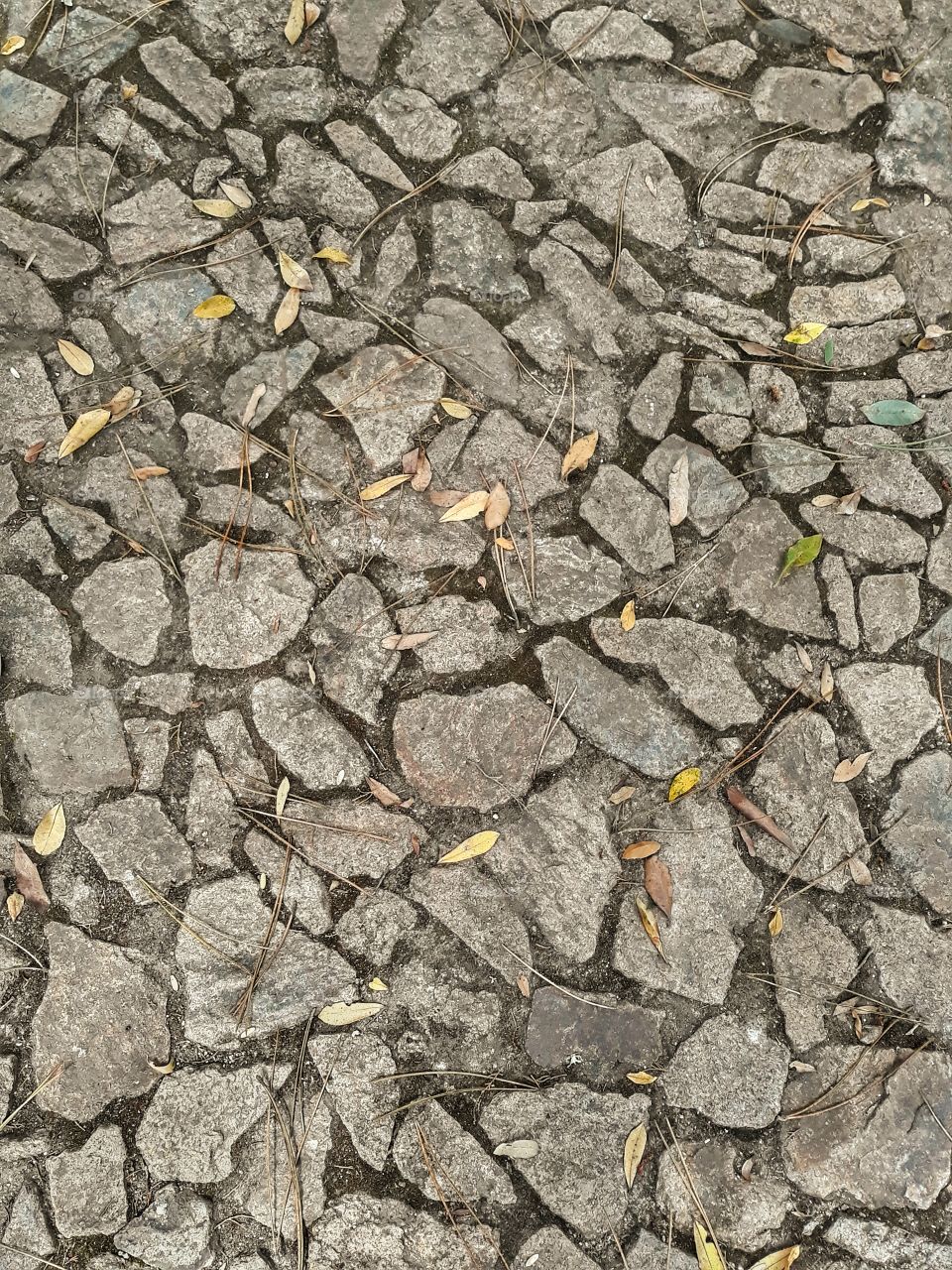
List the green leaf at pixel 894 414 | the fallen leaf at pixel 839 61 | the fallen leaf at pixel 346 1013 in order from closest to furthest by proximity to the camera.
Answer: the fallen leaf at pixel 346 1013, the green leaf at pixel 894 414, the fallen leaf at pixel 839 61

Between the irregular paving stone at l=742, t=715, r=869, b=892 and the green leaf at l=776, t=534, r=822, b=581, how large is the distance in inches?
16.5

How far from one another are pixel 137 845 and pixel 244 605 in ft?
2.24

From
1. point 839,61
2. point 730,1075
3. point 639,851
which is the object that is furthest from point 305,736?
point 839,61

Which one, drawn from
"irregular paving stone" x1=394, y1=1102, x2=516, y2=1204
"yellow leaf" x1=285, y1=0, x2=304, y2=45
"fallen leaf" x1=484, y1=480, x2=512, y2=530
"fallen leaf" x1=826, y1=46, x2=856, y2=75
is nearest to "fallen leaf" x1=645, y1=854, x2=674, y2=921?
"irregular paving stone" x1=394, y1=1102, x2=516, y2=1204

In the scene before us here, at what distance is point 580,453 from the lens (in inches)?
101

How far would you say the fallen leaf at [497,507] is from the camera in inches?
99.5

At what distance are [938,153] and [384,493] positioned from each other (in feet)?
6.47

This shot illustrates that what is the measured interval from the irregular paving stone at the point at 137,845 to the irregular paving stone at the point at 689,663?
126 cm

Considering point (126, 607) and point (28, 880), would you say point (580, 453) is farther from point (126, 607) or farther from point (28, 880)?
point (28, 880)

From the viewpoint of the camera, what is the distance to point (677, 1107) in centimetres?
234

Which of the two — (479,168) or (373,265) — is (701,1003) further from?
(479,168)

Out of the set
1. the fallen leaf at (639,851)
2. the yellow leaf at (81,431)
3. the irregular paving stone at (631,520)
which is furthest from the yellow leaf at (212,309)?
the fallen leaf at (639,851)

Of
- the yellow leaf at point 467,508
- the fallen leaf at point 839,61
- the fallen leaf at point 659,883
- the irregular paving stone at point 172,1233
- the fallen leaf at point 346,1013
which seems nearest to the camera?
the irregular paving stone at point 172,1233

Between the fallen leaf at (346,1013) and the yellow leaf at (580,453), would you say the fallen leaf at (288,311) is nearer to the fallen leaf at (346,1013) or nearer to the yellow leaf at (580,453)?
the yellow leaf at (580,453)
